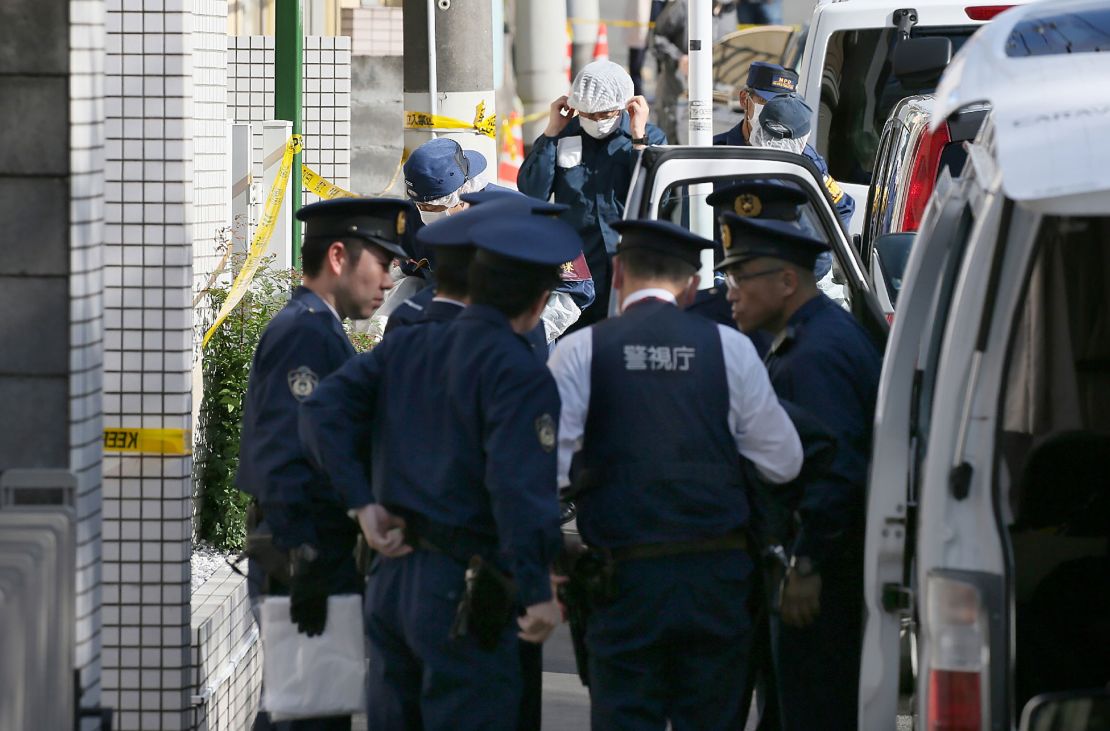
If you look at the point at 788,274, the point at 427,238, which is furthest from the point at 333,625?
the point at 788,274

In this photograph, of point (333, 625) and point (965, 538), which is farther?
point (333, 625)

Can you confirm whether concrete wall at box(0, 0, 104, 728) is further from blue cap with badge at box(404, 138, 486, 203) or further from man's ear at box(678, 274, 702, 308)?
blue cap with badge at box(404, 138, 486, 203)

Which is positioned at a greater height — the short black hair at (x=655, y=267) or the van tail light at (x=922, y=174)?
the van tail light at (x=922, y=174)

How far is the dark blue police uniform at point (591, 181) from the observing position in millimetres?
8594

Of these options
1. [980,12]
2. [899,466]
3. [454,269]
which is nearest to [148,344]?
[454,269]

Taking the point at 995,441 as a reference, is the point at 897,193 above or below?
above

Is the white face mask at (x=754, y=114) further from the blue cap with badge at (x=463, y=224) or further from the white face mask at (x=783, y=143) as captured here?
the blue cap with badge at (x=463, y=224)

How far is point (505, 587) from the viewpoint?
174 inches

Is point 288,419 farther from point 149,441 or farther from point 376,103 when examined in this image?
point 376,103

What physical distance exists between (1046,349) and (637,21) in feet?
74.0

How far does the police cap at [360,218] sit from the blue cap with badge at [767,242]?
36.7 inches

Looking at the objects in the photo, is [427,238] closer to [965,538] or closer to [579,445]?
[579,445]

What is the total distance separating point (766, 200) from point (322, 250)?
1.46 metres

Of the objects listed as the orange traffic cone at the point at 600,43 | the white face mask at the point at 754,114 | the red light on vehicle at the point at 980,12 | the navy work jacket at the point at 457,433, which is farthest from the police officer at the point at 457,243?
the orange traffic cone at the point at 600,43
